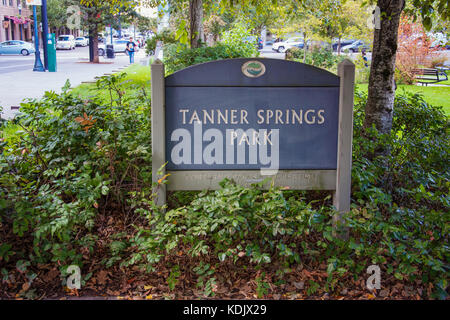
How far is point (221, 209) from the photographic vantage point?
331cm

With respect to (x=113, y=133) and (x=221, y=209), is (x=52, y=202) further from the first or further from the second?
(x=221, y=209)

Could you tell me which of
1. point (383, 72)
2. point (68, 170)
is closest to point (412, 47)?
point (383, 72)

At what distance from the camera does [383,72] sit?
16.6 ft

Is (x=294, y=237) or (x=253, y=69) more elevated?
→ (x=253, y=69)

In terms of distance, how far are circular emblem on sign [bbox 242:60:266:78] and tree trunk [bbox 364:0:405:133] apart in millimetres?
1874

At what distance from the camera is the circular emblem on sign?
356 centimetres

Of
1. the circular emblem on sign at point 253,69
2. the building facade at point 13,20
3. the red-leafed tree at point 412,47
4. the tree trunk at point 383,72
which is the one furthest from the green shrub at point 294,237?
the building facade at point 13,20

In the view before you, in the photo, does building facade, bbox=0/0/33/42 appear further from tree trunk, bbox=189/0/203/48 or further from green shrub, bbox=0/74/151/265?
green shrub, bbox=0/74/151/265

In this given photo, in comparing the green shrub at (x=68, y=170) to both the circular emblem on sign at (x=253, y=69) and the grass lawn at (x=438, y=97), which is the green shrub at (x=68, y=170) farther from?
the grass lawn at (x=438, y=97)

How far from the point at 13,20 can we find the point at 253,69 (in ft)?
208

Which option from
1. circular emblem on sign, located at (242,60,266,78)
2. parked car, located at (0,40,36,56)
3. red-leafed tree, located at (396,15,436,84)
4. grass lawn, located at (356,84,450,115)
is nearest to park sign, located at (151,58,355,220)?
circular emblem on sign, located at (242,60,266,78)

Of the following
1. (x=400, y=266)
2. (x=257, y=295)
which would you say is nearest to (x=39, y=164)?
(x=257, y=295)

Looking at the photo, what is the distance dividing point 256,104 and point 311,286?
136 centimetres

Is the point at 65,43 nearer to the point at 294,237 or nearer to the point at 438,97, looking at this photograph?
the point at 438,97
